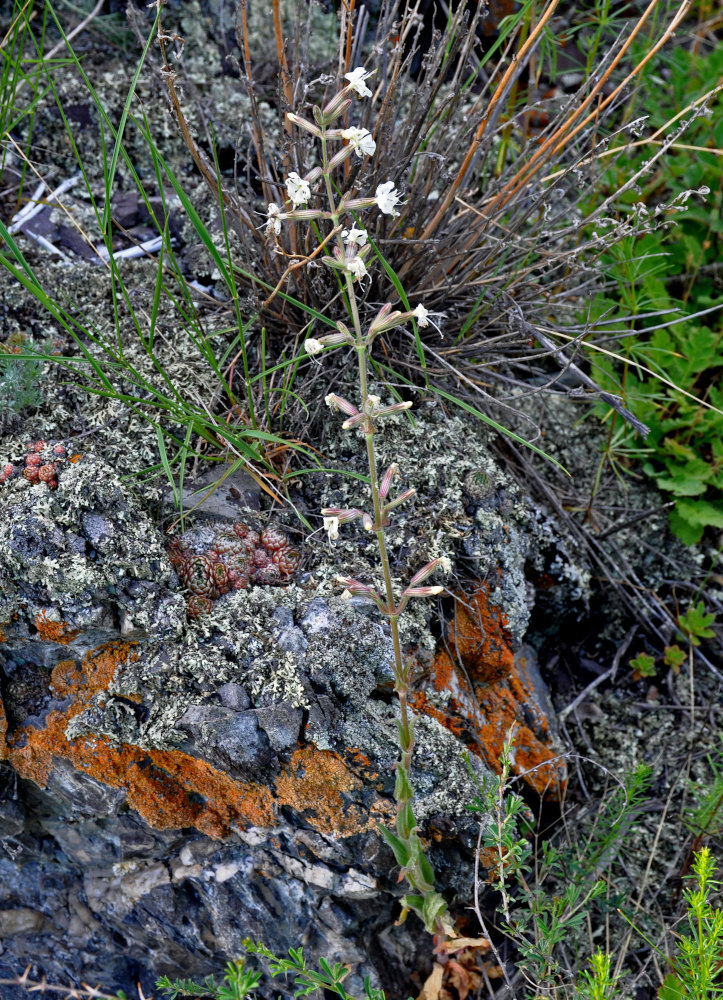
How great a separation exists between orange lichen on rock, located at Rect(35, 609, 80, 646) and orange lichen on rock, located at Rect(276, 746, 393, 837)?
0.63 meters

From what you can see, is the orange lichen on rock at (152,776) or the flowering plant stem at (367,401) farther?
the orange lichen on rock at (152,776)

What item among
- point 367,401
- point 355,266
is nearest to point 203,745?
point 367,401

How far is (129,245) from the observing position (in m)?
2.61

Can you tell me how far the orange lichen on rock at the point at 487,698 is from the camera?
6.68 ft

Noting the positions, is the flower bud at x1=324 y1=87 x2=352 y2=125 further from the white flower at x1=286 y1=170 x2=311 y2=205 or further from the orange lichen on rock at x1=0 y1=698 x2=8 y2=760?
the orange lichen on rock at x1=0 y1=698 x2=8 y2=760

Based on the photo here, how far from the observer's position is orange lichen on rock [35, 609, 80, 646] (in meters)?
1.89

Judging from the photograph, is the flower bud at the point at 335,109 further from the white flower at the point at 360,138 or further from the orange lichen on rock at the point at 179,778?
the orange lichen on rock at the point at 179,778

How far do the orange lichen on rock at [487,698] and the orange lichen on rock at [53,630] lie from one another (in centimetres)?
89

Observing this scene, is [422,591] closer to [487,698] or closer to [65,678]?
[487,698]

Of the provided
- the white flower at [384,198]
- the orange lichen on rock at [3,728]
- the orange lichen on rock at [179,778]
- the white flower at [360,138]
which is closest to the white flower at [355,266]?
the white flower at [384,198]

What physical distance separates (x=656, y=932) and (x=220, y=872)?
3.85 ft

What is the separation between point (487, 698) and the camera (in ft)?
7.00

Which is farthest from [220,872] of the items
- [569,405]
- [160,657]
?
[569,405]

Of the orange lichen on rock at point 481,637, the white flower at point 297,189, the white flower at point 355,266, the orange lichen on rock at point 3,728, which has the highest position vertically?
the white flower at point 297,189
